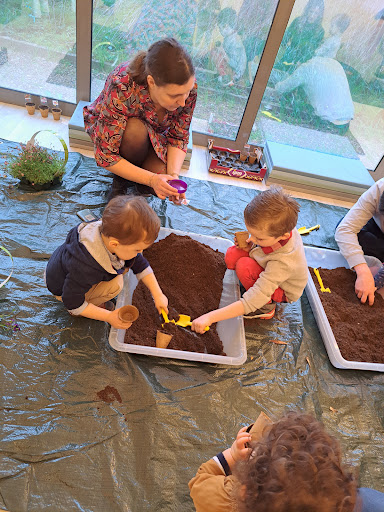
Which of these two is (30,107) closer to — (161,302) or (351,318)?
(161,302)

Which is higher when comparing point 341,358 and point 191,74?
point 191,74

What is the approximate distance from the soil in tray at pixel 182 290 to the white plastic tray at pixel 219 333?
4 centimetres

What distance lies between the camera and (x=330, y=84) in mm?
2697

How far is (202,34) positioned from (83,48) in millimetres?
790

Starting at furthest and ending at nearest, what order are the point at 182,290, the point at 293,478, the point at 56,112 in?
the point at 56,112 < the point at 182,290 < the point at 293,478

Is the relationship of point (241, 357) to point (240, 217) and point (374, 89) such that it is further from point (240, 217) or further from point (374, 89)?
point (374, 89)

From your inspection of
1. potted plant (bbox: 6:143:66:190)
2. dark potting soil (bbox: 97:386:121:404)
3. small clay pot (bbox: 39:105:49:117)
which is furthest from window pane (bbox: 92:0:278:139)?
dark potting soil (bbox: 97:386:121:404)

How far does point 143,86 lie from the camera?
177cm

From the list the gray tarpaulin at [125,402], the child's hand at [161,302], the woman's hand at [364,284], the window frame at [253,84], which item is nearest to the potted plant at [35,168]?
the gray tarpaulin at [125,402]

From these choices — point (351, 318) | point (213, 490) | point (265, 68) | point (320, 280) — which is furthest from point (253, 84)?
point (213, 490)

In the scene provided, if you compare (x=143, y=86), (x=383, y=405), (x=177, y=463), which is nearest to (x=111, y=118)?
(x=143, y=86)

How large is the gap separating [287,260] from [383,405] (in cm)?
71

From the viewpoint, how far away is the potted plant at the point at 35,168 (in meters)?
2.04

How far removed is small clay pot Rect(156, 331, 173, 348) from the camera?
1.46 m
